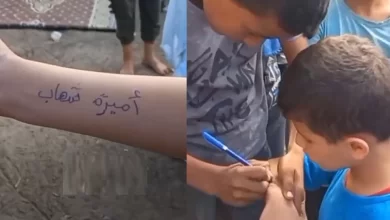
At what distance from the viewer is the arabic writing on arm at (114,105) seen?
77cm

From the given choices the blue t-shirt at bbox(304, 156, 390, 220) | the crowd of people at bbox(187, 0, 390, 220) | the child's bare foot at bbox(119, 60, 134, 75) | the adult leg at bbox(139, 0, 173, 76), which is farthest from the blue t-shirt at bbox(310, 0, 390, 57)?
the child's bare foot at bbox(119, 60, 134, 75)

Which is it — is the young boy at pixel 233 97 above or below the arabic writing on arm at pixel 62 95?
above

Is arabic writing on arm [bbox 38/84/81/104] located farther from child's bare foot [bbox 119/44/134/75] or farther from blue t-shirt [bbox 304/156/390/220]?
blue t-shirt [bbox 304/156/390/220]

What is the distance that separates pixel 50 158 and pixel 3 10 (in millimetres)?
271

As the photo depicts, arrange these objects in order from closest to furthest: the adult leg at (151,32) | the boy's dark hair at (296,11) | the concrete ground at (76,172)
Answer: the boy's dark hair at (296,11)
the adult leg at (151,32)
the concrete ground at (76,172)

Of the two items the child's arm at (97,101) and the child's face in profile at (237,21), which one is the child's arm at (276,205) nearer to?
the child's face in profile at (237,21)

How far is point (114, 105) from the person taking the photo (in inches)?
30.5

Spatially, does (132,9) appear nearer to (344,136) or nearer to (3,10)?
(3,10)

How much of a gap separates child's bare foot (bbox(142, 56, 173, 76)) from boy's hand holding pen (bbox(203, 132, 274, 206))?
0.76 ft

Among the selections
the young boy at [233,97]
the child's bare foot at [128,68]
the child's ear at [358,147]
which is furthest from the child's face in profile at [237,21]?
the child's bare foot at [128,68]

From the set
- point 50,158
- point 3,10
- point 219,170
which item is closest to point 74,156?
point 50,158

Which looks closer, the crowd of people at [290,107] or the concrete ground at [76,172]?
the crowd of people at [290,107]

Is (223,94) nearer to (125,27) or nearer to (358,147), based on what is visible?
(358,147)

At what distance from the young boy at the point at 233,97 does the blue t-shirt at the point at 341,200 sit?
4cm
